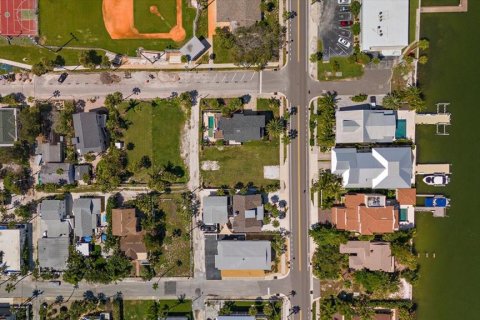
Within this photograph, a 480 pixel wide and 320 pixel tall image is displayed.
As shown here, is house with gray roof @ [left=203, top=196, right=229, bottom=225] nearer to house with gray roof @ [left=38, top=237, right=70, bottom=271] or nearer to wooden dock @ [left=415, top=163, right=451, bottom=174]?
house with gray roof @ [left=38, top=237, right=70, bottom=271]

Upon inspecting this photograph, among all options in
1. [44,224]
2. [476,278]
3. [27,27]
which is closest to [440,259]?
[476,278]

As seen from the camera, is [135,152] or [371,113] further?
[135,152]

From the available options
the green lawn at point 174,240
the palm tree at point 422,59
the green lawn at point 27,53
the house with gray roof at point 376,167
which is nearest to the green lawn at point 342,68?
the palm tree at point 422,59

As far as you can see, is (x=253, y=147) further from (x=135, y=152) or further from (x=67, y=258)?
(x=67, y=258)

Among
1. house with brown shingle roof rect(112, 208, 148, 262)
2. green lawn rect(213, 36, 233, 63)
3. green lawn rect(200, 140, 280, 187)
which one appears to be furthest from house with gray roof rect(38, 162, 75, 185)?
green lawn rect(213, 36, 233, 63)

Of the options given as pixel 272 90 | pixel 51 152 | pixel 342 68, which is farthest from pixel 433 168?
pixel 51 152

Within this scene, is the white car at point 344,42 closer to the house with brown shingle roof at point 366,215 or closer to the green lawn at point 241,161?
the green lawn at point 241,161
